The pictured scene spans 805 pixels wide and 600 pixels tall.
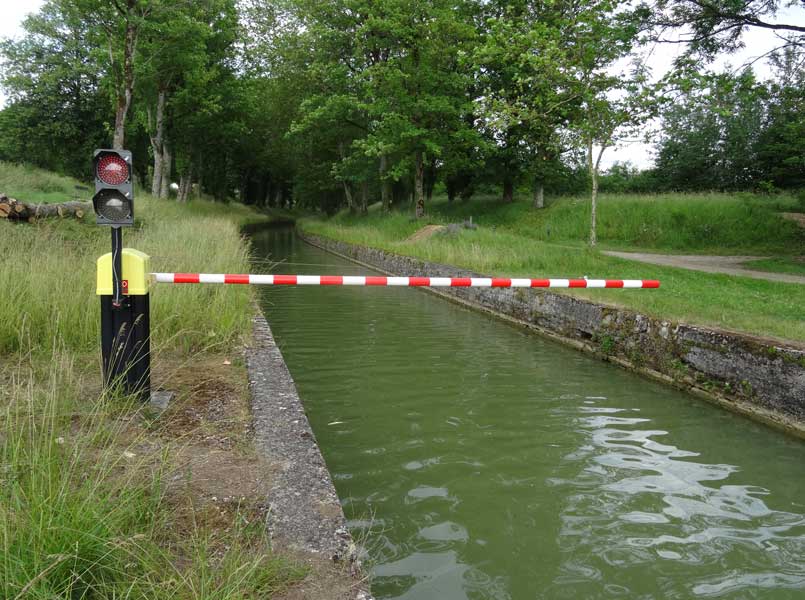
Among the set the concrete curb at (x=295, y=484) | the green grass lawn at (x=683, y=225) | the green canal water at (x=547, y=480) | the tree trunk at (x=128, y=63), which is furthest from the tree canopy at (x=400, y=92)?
the concrete curb at (x=295, y=484)

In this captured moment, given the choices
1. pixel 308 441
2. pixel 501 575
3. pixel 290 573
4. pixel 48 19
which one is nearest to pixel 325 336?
pixel 308 441

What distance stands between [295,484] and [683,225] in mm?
22223

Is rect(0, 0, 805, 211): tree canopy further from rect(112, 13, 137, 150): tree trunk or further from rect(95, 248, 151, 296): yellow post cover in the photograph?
rect(95, 248, 151, 296): yellow post cover

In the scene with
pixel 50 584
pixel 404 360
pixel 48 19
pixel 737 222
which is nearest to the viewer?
pixel 50 584

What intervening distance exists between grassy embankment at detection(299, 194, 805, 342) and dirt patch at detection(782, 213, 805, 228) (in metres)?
0.27

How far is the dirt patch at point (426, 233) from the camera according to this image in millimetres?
19891

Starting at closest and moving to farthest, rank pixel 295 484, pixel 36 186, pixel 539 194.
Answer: pixel 295 484
pixel 36 186
pixel 539 194

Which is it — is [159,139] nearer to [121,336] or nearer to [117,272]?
[117,272]

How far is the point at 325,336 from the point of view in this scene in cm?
866

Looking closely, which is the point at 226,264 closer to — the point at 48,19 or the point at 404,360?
the point at 404,360

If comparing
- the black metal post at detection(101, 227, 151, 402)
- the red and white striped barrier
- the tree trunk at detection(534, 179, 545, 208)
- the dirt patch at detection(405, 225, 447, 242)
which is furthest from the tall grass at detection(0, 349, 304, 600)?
the tree trunk at detection(534, 179, 545, 208)

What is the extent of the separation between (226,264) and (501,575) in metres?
6.69

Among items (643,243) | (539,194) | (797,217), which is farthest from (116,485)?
(539,194)

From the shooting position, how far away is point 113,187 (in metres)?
3.75
